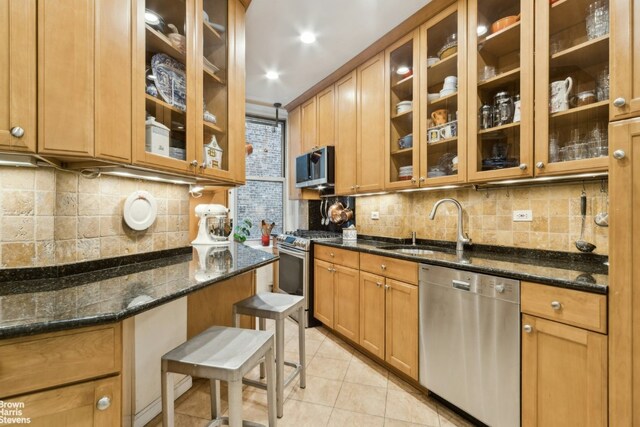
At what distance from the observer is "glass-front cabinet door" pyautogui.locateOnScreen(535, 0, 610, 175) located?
147 cm

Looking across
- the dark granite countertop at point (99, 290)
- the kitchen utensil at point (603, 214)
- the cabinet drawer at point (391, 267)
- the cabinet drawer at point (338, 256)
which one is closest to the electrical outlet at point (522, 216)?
the kitchen utensil at point (603, 214)

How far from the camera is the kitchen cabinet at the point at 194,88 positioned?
1354 millimetres

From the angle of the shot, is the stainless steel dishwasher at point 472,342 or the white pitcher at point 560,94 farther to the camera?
the white pitcher at point 560,94

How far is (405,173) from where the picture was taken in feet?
8.05

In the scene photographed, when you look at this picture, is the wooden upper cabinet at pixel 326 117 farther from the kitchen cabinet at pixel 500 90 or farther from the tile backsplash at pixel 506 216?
the kitchen cabinet at pixel 500 90

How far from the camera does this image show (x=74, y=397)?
814mm

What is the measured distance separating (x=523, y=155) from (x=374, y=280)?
126 centimetres

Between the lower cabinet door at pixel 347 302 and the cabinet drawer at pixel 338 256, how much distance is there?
0.05m

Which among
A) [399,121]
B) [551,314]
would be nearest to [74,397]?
[551,314]

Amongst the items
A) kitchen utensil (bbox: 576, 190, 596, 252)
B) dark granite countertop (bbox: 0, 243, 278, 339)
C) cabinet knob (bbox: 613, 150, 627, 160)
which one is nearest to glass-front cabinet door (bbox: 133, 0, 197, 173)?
dark granite countertop (bbox: 0, 243, 278, 339)

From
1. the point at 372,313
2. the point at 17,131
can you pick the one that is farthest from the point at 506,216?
the point at 17,131

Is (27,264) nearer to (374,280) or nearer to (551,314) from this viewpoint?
(374,280)

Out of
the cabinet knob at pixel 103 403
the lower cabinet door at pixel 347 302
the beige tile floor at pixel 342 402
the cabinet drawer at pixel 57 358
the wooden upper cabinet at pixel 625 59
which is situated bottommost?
the beige tile floor at pixel 342 402

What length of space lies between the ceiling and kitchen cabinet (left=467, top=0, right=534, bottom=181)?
0.50 m
